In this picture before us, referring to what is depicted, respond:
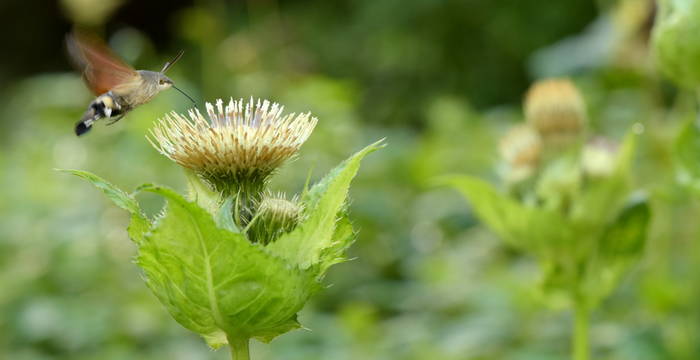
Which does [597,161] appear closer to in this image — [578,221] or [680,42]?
[578,221]

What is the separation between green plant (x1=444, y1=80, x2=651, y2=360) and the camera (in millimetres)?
1218

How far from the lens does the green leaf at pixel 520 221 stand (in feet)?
4.00

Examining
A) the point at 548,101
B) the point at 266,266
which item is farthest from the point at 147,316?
the point at 266,266

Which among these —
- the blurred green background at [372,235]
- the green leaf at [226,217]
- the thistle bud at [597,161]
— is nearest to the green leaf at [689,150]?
the blurred green background at [372,235]

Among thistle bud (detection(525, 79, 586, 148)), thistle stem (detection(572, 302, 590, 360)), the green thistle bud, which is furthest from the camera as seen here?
thistle bud (detection(525, 79, 586, 148))

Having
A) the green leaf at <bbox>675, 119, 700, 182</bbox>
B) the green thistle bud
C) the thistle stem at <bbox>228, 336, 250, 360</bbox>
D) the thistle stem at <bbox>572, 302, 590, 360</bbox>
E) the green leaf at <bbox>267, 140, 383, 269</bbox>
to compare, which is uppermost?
the green thistle bud

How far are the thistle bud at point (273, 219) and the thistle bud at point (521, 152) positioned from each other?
1.97ft

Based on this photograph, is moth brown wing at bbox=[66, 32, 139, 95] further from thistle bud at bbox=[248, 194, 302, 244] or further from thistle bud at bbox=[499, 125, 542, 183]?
thistle bud at bbox=[499, 125, 542, 183]

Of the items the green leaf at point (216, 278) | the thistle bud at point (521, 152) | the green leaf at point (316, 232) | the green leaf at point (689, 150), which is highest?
the thistle bud at point (521, 152)

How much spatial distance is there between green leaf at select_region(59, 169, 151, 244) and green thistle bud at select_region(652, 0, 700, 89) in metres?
0.64

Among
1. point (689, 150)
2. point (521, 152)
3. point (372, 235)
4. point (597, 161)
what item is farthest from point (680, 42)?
point (372, 235)

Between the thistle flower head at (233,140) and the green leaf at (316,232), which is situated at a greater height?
the thistle flower head at (233,140)

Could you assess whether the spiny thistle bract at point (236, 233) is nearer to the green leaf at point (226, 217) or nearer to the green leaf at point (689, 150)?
the green leaf at point (226, 217)

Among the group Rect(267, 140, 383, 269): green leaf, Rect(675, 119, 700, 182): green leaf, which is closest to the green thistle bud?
Rect(675, 119, 700, 182): green leaf
